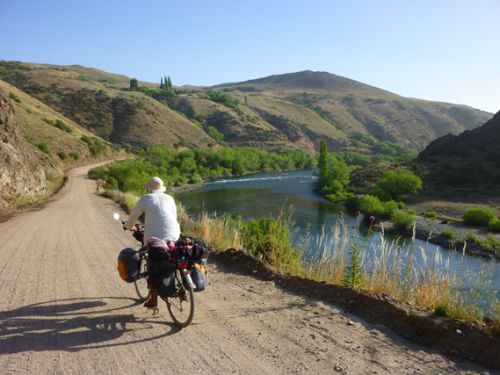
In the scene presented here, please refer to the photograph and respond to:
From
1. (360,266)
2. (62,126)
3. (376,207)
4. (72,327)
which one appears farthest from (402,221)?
(62,126)

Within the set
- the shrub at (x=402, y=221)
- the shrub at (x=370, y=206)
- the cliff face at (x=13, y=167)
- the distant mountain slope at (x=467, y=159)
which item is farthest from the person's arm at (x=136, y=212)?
the distant mountain slope at (x=467, y=159)

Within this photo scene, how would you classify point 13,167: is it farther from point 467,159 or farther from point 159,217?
point 467,159

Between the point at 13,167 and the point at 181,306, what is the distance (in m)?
20.0

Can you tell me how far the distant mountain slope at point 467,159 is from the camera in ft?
188

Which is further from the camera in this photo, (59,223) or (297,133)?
(297,133)

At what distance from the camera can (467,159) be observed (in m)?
64.6

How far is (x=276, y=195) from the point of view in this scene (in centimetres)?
5559

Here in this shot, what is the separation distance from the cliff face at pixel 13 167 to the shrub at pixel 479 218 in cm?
3712

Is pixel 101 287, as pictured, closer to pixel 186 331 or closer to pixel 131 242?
pixel 186 331

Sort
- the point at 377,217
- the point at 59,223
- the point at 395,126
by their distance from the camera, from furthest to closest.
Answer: the point at 395,126, the point at 377,217, the point at 59,223

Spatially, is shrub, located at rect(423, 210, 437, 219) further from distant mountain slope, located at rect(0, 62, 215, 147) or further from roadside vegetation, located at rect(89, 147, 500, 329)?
distant mountain slope, located at rect(0, 62, 215, 147)

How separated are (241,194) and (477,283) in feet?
166

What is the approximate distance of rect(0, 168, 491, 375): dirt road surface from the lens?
4.44 metres

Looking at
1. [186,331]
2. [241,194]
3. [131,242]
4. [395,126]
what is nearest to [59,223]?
[131,242]
